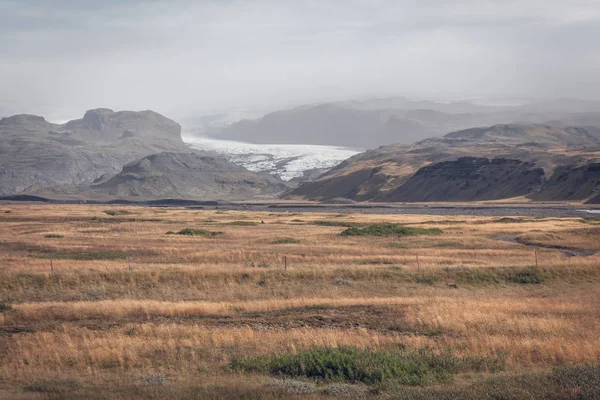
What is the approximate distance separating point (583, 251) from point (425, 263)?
18430mm

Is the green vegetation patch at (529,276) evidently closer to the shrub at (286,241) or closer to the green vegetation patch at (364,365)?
the green vegetation patch at (364,365)

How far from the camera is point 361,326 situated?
69.6ft

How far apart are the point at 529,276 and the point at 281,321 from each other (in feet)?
57.4

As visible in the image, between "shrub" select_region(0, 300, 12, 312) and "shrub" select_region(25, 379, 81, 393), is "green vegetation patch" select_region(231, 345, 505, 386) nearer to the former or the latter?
"shrub" select_region(25, 379, 81, 393)

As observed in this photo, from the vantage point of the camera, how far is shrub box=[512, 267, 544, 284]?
33.4m

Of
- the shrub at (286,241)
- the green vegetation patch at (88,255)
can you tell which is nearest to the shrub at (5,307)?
the green vegetation patch at (88,255)

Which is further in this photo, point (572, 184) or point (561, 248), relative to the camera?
point (572, 184)

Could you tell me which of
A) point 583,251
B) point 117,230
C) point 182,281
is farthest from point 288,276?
point 117,230

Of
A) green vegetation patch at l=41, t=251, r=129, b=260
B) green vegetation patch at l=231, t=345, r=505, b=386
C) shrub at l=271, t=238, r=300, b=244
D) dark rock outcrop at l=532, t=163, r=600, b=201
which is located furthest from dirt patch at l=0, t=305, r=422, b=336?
dark rock outcrop at l=532, t=163, r=600, b=201

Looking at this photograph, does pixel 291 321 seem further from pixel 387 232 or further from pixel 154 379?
pixel 387 232

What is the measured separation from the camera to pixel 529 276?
34.0 m

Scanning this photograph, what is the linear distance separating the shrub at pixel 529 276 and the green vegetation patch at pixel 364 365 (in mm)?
18516

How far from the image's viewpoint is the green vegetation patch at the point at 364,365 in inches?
565

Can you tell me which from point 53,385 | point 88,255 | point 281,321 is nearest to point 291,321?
point 281,321
